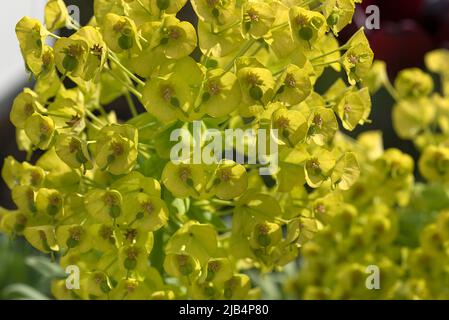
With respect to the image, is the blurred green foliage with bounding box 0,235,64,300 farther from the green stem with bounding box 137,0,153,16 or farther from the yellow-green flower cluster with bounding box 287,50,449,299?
the green stem with bounding box 137,0,153,16

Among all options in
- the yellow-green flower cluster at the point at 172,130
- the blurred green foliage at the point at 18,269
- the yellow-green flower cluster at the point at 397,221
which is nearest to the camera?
the yellow-green flower cluster at the point at 172,130

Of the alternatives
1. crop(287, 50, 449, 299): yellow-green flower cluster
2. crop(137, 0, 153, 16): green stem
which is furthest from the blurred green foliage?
crop(137, 0, 153, 16): green stem

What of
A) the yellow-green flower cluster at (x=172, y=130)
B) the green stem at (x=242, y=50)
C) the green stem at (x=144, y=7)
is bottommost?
the yellow-green flower cluster at (x=172, y=130)

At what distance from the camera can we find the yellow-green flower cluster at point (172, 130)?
0.49 metres

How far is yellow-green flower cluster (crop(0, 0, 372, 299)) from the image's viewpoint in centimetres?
49

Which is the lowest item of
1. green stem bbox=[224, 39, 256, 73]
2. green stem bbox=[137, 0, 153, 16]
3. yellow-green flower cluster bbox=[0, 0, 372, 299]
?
yellow-green flower cluster bbox=[0, 0, 372, 299]

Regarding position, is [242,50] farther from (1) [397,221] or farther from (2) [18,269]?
(2) [18,269]

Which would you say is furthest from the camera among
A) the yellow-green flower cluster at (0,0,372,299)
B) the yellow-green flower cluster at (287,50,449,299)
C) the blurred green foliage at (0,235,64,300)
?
the blurred green foliage at (0,235,64,300)

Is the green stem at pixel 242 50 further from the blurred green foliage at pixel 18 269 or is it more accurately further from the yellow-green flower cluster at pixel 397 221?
the blurred green foliage at pixel 18 269

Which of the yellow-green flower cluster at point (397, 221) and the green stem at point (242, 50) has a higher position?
the green stem at point (242, 50)

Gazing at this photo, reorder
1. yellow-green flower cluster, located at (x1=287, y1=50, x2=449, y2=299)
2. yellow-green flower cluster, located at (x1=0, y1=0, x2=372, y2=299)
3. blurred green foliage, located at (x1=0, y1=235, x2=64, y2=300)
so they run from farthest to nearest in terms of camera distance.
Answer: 1. blurred green foliage, located at (x1=0, y1=235, x2=64, y2=300)
2. yellow-green flower cluster, located at (x1=287, y1=50, x2=449, y2=299)
3. yellow-green flower cluster, located at (x1=0, y1=0, x2=372, y2=299)

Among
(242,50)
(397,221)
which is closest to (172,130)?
(242,50)

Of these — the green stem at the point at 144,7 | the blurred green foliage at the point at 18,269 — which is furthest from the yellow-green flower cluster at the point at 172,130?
the blurred green foliage at the point at 18,269

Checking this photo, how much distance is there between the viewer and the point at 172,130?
54 centimetres
